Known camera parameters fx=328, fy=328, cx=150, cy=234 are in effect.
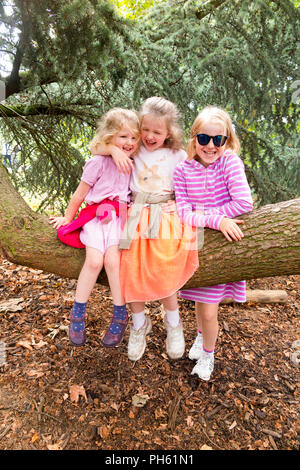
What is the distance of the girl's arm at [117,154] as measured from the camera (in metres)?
2.29

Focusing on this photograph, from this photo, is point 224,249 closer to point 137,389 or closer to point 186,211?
point 186,211

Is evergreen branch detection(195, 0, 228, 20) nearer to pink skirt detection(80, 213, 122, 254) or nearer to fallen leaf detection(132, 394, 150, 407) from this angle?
pink skirt detection(80, 213, 122, 254)

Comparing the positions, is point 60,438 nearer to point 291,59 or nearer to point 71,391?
point 71,391

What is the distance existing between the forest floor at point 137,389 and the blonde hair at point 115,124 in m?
1.83

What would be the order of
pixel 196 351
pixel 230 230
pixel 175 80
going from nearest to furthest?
pixel 230 230, pixel 196 351, pixel 175 80

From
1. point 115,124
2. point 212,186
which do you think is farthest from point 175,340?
point 115,124

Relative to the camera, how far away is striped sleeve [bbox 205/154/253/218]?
2.17m

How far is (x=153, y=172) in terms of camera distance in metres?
2.44

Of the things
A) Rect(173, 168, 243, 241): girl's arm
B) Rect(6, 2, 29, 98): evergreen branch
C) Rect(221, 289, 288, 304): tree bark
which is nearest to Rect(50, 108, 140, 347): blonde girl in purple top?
Rect(173, 168, 243, 241): girl's arm

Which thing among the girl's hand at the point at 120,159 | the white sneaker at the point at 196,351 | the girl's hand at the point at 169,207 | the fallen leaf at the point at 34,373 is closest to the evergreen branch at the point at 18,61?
the girl's hand at the point at 120,159

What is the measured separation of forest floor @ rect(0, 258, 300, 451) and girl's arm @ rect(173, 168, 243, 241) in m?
1.39

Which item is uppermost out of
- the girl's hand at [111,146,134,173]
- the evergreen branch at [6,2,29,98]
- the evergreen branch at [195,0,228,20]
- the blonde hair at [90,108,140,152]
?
the evergreen branch at [195,0,228,20]

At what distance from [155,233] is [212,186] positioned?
539mm

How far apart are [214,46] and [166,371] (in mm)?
3145
